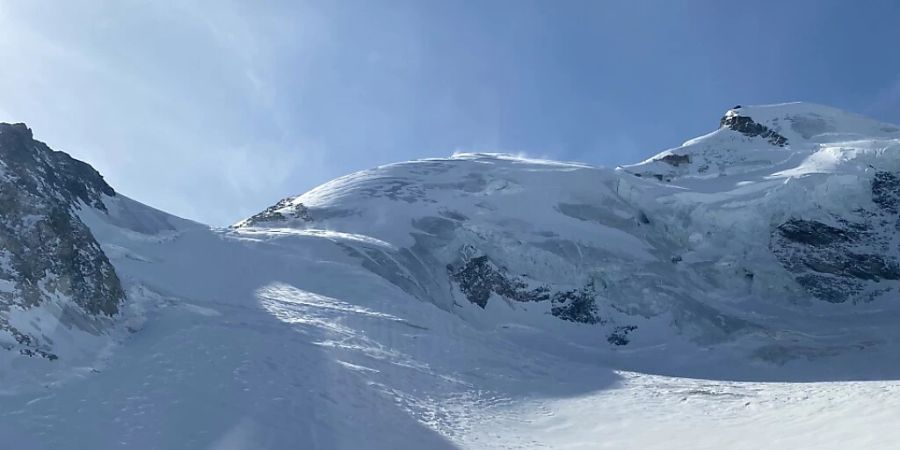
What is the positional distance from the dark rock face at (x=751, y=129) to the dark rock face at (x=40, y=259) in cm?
5911

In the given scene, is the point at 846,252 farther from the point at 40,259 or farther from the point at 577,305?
the point at 40,259

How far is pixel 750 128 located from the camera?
7112 centimetres

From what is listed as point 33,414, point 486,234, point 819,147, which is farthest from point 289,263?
point 819,147

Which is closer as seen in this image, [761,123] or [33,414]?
[33,414]

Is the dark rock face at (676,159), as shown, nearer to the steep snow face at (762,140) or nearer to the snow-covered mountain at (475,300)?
the steep snow face at (762,140)

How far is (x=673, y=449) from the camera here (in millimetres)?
18047

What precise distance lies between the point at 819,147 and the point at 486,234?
31.6 meters

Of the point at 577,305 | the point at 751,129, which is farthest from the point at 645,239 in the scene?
the point at 751,129

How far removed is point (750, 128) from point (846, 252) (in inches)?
899

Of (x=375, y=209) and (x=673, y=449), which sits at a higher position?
(x=375, y=209)

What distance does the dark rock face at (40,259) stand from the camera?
19.6 metres

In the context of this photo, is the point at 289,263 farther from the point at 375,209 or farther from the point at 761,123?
the point at 761,123

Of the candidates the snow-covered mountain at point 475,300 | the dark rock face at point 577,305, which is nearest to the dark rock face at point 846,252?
the snow-covered mountain at point 475,300

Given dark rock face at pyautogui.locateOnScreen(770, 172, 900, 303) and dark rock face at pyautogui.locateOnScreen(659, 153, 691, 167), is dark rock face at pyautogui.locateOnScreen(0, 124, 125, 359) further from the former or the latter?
dark rock face at pyautogui.locateOnScreen(659, 153, 691, 167)
